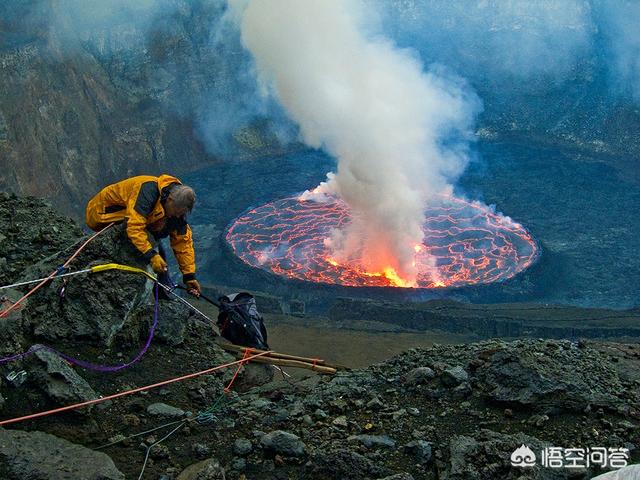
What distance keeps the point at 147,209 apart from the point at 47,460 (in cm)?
Result: 278

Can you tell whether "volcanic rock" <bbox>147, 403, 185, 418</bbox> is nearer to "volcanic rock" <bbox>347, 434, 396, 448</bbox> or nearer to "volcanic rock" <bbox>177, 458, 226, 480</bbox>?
"volcanic rock" <bbox>177, 458, 226, 480</bbox>

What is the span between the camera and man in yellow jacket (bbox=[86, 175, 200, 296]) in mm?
6699

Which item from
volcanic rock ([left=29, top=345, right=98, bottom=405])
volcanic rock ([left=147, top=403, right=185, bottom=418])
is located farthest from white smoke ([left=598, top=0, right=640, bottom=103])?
volcanic rock ([left=29, top=345, right=98, bottom=405])

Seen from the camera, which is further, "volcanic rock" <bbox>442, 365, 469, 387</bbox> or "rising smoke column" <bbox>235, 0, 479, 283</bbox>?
"rising smoke column" <bbox>235, 0, 479, 283</bbox>

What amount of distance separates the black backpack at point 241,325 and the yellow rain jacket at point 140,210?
3.02 feet

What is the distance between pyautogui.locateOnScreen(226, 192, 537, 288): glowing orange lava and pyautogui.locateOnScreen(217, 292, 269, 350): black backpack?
10.7 m

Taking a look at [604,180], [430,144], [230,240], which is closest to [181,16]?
[430,144]

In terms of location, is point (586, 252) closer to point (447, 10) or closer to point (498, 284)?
point (498, 284)

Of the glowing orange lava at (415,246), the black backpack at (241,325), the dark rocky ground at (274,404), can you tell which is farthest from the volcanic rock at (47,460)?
the glowing orange lava at (415,246)

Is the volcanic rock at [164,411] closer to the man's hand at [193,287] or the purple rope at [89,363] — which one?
the purple rope at [89,363]

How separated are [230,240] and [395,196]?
17.6 ft

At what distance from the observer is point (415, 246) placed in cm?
2086

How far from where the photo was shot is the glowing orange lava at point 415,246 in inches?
759

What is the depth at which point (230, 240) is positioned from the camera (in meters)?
21.7
